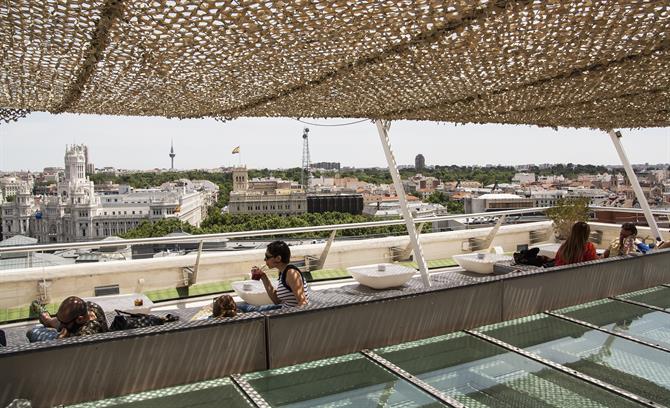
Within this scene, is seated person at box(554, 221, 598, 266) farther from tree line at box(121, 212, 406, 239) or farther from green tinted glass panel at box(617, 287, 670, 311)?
tree line at box(121, 212, 406, 239)

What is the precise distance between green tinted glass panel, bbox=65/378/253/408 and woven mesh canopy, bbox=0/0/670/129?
160cm

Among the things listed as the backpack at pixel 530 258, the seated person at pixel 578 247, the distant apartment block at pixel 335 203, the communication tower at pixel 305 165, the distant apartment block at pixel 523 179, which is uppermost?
the communication tower at pixel 305 165

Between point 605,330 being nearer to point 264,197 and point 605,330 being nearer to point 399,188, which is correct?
point 399,188

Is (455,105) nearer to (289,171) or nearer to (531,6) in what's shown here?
(531,6)

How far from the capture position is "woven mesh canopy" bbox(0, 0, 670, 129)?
7.49 feet

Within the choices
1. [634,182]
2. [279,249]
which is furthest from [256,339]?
[634,182]

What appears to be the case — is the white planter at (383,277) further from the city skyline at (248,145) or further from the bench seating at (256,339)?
the city skyline at (248,145)

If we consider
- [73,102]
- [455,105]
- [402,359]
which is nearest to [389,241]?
[455,105]

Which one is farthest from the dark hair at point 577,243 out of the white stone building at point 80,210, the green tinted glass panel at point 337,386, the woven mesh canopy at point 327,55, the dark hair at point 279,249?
the white stone building at point 80,210

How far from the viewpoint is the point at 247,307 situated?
3.88 meters

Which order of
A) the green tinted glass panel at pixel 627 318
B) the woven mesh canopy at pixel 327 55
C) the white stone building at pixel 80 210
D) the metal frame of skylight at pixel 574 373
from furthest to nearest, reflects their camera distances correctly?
the white stone building at pixel 80 210 → the green tinted glass panel at pixel 627 318 → the woven mesh canopy at pixel 327 55 → the metal frame of skylight at pixel 574 373

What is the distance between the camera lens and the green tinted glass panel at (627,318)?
8.93 feet

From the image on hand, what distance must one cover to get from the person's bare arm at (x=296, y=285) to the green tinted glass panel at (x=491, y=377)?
3.50ft

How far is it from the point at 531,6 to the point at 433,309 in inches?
63.6
